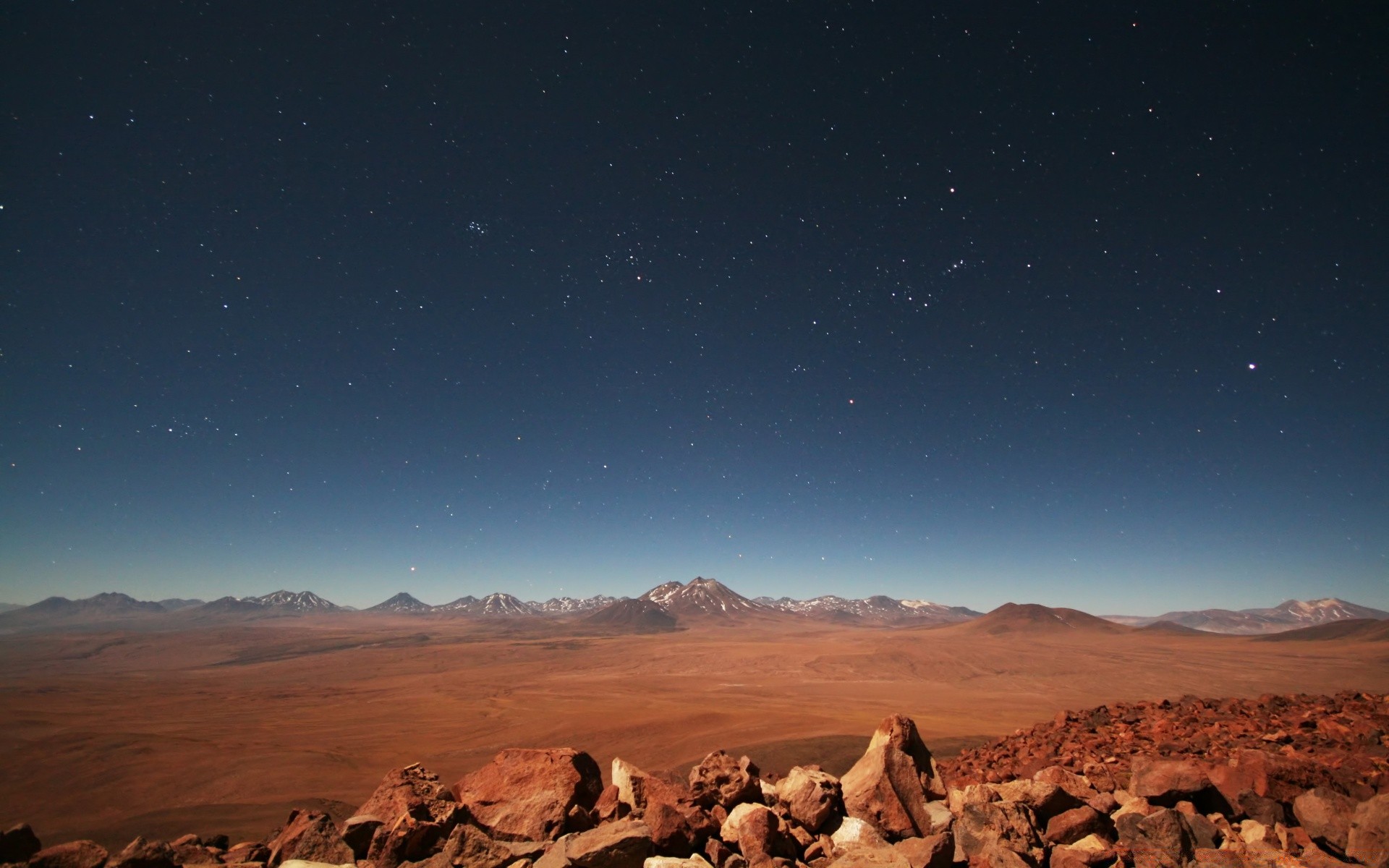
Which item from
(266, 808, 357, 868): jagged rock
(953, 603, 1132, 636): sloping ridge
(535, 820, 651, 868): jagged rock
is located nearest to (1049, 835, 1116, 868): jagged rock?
(535, 820, 651, 868): jagged rock

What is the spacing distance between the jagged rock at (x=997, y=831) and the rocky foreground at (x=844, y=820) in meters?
0.02

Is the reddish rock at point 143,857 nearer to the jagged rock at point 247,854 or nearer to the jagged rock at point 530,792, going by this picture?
the jagged rock at point 247,854

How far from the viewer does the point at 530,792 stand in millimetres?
6969

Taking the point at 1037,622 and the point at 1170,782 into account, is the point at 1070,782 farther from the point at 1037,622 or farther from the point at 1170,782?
the point at 1037,622

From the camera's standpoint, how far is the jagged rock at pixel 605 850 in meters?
4.92

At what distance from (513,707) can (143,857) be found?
6236cm

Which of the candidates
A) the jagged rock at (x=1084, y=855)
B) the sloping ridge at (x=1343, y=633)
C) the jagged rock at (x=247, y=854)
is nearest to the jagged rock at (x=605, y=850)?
the jagged rock at (x=247, y=854)

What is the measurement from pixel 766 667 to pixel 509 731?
2155 inches

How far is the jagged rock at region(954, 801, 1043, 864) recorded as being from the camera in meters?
5.65

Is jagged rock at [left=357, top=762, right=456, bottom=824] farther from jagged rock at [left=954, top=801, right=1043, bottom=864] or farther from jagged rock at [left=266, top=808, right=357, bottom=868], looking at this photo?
jagged rock at [left=954, top=801, right=1043, bottom=864]

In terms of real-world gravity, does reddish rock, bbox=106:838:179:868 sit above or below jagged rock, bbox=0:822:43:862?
above

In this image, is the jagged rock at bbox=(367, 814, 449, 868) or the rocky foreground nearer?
the rocky foreground

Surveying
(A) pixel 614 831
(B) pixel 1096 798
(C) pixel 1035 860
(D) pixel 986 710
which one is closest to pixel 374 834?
(A) pixel 614 831

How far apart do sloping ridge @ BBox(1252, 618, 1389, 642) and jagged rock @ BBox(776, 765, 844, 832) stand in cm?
15781
